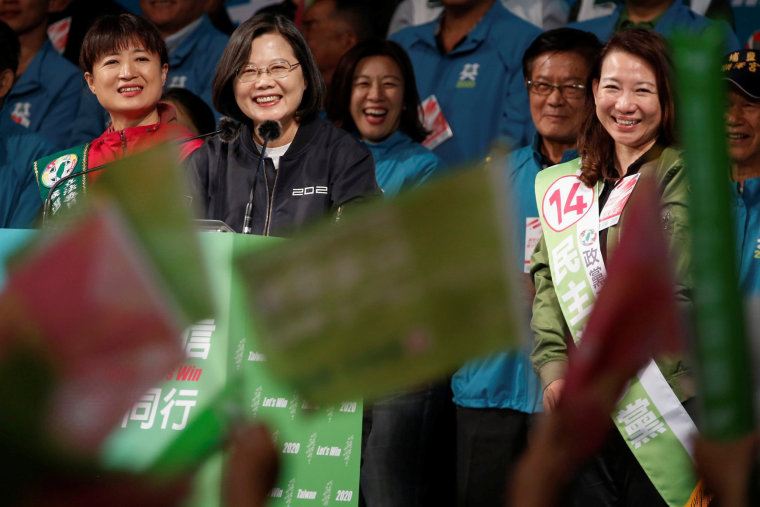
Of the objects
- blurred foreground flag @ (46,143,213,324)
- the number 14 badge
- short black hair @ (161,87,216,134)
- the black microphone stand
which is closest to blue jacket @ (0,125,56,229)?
short black hair @ (161,87,216,134)

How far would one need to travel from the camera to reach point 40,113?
4691mm

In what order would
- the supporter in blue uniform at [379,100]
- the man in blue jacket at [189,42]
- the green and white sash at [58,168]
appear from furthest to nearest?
1. the man in blue jacket at [189,42]
2. the supporter in blue uniform at [379,100]
3. the green and white sash at [58,168]

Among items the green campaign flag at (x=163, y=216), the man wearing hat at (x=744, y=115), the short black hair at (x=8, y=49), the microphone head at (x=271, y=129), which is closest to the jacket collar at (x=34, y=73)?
the short black hair at (x=8, y=49)

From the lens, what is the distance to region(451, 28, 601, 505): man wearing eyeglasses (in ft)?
10.2

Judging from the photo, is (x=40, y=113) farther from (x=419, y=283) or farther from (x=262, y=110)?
(x=419, y=283)

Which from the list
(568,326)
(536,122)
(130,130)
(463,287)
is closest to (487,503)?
(568,326)

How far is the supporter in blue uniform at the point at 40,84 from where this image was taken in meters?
4.64

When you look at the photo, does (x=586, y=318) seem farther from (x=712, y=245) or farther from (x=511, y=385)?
(x=712, y=245)

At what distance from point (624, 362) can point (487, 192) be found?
5.9 inches

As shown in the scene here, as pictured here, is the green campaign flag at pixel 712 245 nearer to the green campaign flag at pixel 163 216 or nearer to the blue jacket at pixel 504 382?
the green campaign flag at pixel 163 216

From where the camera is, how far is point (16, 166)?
3855 mm

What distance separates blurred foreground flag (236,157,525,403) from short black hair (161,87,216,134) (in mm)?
3510

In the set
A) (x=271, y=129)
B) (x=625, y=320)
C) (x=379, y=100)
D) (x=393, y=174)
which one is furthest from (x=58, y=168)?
(x=625, y=320)

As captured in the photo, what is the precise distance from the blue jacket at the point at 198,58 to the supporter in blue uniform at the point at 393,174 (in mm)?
950
